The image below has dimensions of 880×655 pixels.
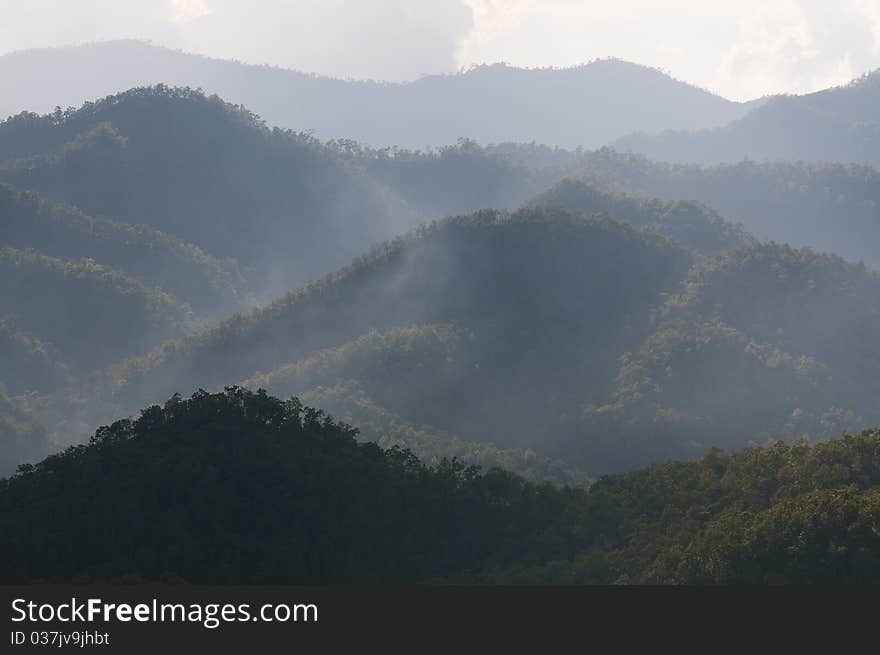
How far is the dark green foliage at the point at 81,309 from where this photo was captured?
390ft

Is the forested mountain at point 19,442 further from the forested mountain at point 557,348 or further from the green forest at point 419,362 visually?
the forested mountain at point 557,348

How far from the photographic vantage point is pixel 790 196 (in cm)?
15050

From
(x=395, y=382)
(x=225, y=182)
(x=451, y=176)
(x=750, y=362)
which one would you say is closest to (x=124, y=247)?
(x=225, y=182)

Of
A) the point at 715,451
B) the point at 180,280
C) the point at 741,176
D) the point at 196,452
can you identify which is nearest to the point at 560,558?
the point at 715,451

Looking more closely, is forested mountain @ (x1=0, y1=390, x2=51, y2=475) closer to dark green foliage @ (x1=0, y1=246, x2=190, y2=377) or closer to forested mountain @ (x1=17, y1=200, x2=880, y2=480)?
forested mountain @ (x1=17, y1=200, x2=880, y2=480)

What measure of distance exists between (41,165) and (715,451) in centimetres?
11809

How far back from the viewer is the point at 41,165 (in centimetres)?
15100

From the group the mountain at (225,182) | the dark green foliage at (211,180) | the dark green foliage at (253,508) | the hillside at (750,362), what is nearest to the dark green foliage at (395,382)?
the hillside at (750,362)

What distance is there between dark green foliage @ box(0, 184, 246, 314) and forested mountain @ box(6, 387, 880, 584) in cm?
8531

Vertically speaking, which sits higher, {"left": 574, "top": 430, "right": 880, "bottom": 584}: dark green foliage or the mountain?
the mountain

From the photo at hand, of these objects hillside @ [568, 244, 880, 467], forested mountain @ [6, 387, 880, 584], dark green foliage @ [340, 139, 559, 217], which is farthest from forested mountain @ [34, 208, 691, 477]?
dark green foliage @ [340, 139, 559, 217]

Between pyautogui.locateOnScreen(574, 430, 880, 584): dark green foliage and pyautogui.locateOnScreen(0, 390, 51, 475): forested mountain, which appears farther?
pyautogui.locateOnScreen(0, 390, 51, 475): forested mountain

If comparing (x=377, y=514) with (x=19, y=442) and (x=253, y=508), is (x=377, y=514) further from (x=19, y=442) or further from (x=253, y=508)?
(x=19, y=442)

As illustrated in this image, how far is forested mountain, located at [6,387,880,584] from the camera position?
3981 centimetres
